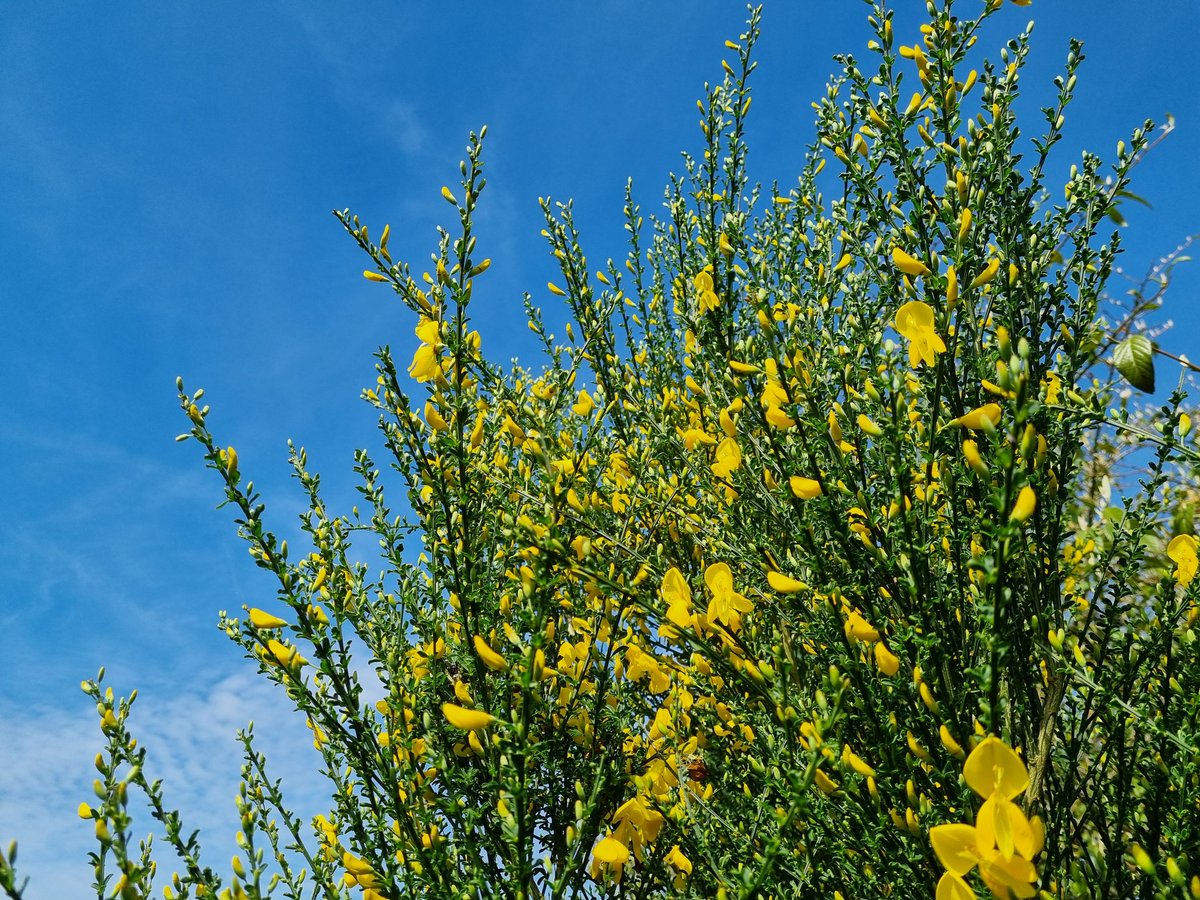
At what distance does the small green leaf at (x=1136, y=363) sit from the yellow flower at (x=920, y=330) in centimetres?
57

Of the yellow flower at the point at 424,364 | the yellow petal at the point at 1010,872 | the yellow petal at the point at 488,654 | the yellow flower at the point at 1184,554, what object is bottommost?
the yellow petal at the point at 1010,872

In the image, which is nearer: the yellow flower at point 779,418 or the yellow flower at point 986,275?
the yellow flower at point 986,275

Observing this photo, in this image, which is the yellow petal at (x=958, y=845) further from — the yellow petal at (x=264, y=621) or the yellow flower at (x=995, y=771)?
the yellow petal at (x=264, y=621)

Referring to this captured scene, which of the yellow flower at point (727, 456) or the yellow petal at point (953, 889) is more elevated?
the yellow flower at point (727, 456)

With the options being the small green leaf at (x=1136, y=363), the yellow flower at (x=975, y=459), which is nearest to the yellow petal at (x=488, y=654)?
the yellow flower at (x=975, y=459)

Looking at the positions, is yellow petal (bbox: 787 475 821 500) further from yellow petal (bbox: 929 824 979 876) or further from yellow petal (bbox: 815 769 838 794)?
yellow petal (bbox: 929 824 979 876)

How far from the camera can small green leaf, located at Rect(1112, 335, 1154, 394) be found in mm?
2031

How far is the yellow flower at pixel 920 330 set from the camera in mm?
Answer: 1791

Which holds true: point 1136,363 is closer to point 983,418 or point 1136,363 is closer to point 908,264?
point 908,264

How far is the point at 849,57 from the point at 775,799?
195cm

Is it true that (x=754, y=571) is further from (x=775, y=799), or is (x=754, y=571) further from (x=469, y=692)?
(x=469, y=692)

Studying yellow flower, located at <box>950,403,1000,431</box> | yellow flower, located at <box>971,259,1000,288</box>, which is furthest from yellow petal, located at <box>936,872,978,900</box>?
yellow flower, located at <box>971,259,1000,288</box>

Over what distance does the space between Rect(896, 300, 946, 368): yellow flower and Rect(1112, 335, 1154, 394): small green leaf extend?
0.57 meters

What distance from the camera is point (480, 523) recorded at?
2258mm
